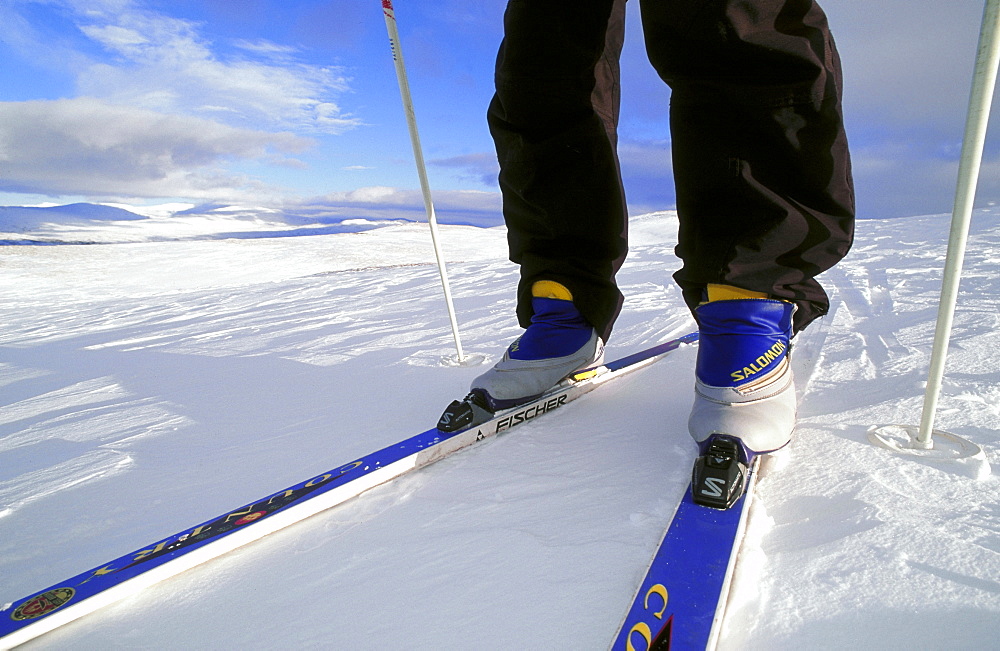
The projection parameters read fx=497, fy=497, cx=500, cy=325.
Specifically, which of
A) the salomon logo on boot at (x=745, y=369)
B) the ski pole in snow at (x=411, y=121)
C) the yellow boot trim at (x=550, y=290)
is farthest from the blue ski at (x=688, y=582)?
the ski pole in snow at (x=411, y=121)

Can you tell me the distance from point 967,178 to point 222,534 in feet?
3.87

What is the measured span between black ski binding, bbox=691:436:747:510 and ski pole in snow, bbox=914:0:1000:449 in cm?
33

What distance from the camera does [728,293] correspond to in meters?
0.86

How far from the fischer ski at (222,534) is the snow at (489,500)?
22mm

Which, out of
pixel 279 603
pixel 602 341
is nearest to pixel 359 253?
pixel 602 341

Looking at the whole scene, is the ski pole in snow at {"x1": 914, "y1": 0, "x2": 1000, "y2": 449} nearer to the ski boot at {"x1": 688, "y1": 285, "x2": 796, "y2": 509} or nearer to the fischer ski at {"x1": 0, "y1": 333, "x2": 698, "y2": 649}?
the ski boot at {"x1": 688, "y1": 285, "x2": 796, "y2": 509}

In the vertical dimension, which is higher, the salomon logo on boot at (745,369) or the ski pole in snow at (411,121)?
the ski pole in snow at (411,121)

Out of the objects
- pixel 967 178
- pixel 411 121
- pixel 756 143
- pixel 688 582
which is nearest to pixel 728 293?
pixel 756 143

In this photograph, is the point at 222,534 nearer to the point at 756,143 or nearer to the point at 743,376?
the point at 743,376

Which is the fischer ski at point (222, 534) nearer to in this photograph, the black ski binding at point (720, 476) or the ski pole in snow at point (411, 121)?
the black ski binding at point (720, 476)

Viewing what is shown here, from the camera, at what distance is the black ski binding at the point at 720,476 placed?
0.66 m

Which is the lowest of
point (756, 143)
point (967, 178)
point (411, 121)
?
point (967, 178)

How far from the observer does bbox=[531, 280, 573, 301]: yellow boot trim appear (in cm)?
118

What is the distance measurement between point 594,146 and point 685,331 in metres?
0.90
